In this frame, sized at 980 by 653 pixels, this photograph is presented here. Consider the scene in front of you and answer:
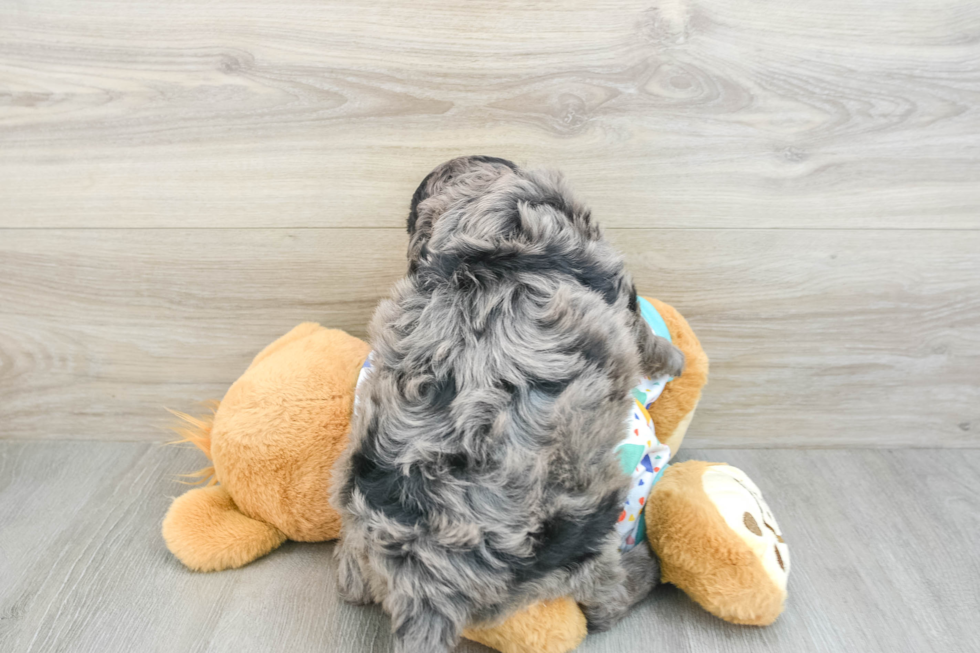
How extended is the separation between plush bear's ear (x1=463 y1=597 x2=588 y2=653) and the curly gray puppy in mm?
26

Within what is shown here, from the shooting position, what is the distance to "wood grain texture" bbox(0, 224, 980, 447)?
3.52ft

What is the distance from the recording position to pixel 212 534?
93 centimetres

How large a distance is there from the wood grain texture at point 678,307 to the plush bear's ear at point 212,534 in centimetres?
28

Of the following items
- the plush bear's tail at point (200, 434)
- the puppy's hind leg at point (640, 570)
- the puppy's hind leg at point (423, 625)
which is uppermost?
the puppy's hind leg at point (423, 625)

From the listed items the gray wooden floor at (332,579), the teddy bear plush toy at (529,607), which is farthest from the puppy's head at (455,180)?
the gray wooden floor at (332,579)

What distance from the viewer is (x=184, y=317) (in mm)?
1132

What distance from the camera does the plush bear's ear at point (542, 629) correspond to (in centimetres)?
73

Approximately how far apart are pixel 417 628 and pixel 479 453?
0.19m

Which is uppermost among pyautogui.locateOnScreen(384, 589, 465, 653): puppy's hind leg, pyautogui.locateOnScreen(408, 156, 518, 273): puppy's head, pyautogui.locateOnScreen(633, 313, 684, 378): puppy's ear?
pyautogui.locateOnScreen(408, 156, 518, 273): puppy's head

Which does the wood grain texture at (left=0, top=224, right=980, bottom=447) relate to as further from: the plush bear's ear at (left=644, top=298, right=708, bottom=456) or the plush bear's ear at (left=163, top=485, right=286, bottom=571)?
the plush bear's ear at (left=163, top=485, right=286, bottom=571)

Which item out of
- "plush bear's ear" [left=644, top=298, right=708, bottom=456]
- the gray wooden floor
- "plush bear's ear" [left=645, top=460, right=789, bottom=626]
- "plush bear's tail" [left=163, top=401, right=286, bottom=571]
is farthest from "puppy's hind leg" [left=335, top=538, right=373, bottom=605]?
"plush bear's ear" [left=644, top=298, right=708, bottom=456]

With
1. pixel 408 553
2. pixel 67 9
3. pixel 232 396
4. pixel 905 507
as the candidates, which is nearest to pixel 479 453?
pixel 408 553

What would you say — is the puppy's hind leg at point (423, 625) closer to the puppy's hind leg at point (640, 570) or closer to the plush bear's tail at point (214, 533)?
the puppy's hind leg at point (640, 570)

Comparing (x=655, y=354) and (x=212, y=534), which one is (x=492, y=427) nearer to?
(x=655, y=354)
